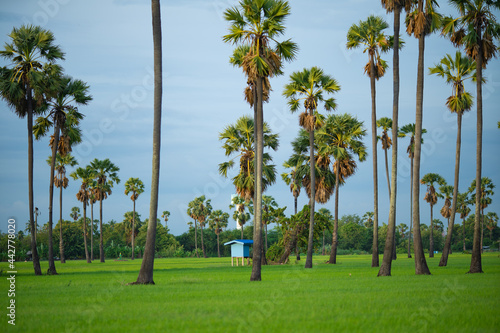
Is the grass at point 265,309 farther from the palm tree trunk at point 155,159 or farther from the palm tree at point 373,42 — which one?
the palm tree at point 373,42

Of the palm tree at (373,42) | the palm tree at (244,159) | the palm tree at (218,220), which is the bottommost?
the palm tree at (218,220)

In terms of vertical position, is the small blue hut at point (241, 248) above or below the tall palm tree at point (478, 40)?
below

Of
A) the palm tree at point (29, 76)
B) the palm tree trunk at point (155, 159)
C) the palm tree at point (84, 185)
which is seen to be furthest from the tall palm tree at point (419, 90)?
the palm tree at point (84, 185)

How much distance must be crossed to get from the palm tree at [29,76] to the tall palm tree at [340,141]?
934 inches

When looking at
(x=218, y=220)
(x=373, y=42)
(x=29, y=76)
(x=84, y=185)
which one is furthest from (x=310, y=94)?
(x=218, y=220)

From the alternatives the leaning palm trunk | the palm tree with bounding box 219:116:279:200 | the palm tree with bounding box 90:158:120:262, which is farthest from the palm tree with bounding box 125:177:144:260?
the leaning palm trunk

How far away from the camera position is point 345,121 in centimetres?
4531

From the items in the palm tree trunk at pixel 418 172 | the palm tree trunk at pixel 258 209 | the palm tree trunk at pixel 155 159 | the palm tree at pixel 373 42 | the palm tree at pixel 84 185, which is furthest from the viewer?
the palm tree at pixel 84 185

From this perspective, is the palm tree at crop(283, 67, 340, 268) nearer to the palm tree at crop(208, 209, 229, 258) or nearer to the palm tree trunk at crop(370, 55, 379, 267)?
the palm tree trunk at crop(370, 55, 379, 267)

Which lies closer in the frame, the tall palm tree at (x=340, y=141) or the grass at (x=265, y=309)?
the grass at (x=265, y=309)

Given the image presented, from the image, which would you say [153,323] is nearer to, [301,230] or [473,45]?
[473,45]

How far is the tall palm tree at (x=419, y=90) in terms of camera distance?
89.1ft

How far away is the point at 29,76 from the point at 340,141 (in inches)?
1052

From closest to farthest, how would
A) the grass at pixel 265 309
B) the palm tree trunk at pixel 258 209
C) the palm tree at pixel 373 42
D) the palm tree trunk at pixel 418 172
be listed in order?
1. the grass at pixel 265 309
2. the palm tree trunk at pixel 258 209
3. the palm tree trunk at pixel 418 172
4. the palm tree at pixel 373 42
